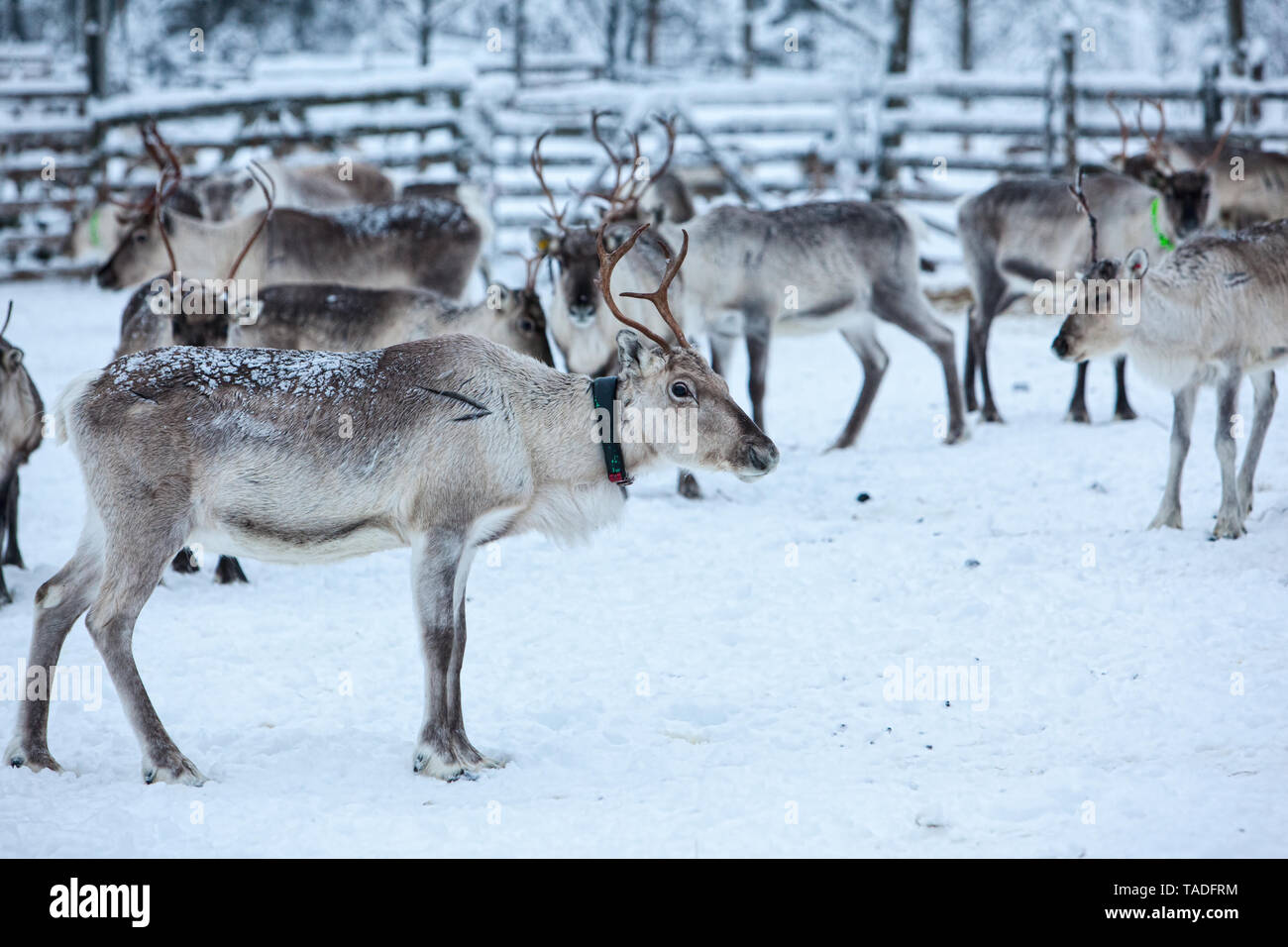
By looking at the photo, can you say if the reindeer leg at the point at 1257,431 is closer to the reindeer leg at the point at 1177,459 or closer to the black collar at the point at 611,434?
the reindeer leg at the point at 1177,459

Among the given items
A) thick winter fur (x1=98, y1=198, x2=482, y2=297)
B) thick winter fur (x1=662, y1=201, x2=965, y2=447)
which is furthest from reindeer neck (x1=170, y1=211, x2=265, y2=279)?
thick winter fur (x1=662, y1=201, x2=965, y2=447)

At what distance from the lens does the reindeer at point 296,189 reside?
11.0 metres

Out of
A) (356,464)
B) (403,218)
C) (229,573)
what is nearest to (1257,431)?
(356,464)

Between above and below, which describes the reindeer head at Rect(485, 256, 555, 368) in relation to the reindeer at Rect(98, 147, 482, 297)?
below

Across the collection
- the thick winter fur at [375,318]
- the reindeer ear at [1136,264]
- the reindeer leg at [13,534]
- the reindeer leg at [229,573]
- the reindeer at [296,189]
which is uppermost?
the reindeer at [296,189]

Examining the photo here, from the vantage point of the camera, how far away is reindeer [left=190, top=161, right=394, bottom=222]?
11.0 meters

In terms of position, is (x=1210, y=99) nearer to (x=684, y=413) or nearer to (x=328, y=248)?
(x=328, y=248)

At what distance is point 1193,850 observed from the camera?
115 inches

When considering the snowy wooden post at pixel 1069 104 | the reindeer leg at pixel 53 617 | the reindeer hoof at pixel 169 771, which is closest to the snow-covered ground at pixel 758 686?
the reindeer hoof at pixel 169 771

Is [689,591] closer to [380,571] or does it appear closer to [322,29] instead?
[380,571]

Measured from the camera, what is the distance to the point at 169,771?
137 inches

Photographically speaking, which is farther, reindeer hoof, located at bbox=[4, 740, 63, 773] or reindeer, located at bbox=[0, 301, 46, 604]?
reindeer, located at bbox=[0, 301, 46, 604]

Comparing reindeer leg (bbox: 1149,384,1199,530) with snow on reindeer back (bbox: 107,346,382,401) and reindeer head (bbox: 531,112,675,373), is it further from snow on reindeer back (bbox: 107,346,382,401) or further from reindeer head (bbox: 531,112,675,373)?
snow on reindeer back (bbox: 107,346,382,401)
